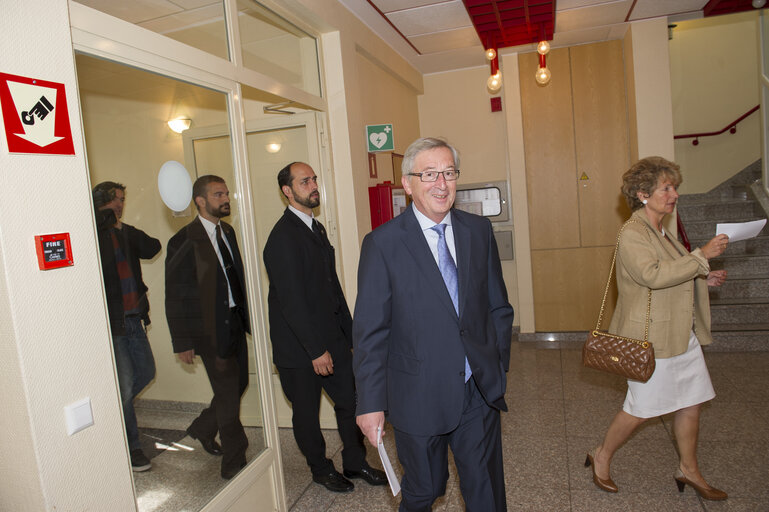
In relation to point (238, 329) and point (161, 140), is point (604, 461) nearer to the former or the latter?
point (238, 329)

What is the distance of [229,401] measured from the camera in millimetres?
2715

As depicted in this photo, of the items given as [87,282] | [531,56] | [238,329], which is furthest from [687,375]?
[531,56]

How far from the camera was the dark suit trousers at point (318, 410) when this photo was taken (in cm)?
315

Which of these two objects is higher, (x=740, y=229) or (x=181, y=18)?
(x=181, y=18)

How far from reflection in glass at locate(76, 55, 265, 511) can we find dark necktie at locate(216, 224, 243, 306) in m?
0.21

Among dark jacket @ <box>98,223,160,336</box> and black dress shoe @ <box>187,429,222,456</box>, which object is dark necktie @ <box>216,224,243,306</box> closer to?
dark jacket @ <box>98,223,160,336</box>

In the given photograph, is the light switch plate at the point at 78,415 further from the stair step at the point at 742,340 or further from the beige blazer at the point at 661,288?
the stair step at the point at 742,340

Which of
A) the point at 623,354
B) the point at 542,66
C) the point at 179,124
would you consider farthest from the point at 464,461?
the point at 542,66

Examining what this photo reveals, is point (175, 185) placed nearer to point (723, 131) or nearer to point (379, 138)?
point (379, 138)

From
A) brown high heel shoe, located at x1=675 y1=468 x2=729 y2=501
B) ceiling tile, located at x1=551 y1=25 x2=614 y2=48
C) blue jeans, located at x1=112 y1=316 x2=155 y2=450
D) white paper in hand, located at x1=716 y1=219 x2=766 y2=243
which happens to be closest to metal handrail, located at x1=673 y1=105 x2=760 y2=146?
ceiling tile, located at x1=551 y1=25 x2=614 y2=48

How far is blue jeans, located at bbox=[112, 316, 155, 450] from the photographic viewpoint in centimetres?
204

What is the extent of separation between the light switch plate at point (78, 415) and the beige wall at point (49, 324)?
0.02 metres

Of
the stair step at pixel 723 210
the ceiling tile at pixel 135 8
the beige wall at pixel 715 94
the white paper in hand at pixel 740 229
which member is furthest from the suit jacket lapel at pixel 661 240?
the beige wall at pixel 715 94

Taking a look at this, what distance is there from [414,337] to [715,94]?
7469 millimetres
